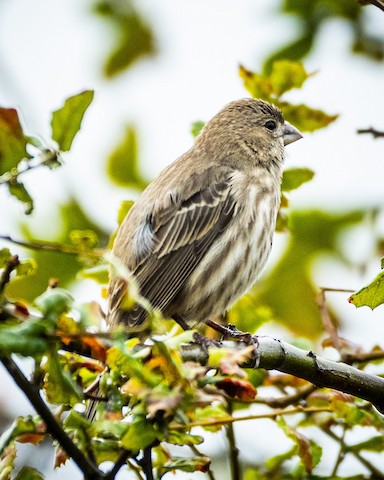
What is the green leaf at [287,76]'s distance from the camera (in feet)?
15.2

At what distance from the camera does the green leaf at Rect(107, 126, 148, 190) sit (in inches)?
228

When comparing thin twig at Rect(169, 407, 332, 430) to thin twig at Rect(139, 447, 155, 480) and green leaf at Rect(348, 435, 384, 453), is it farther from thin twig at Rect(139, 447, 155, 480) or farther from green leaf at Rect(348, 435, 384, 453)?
thin twig at Rect(139, 447, 155, 480)

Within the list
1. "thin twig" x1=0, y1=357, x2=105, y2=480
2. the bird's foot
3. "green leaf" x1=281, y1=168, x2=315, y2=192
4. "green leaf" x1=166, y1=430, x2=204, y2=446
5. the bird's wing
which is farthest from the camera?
the bird's wing

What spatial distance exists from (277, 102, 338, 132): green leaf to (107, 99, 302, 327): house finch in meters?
1.00

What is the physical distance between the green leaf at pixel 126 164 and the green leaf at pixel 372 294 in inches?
116

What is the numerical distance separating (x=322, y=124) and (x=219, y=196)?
3.82ft

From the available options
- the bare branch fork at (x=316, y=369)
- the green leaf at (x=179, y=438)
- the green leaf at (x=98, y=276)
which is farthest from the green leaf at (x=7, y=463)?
the green leaf at (x=98, y=276)

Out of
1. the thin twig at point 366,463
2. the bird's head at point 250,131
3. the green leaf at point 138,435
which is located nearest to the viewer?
the green leaf at point 138,435

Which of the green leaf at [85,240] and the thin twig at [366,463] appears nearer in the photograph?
the green leaf at [85,240]

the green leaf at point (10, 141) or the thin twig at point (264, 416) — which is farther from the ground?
the green leaf at point (10, 141)

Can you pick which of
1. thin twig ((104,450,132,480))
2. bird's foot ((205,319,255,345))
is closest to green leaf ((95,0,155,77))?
bird's foot ((205,319,255,345))

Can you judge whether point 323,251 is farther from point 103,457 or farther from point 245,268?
point 103,457

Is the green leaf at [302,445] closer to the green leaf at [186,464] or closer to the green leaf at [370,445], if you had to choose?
the green leaf at [370,445]

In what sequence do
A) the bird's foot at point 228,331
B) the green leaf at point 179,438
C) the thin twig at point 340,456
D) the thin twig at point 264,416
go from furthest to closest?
the bird's foot at point 228,331 → the thin twig at point 340,456 → the thin twig at point 264,416 → the green leaf at point 179,438
